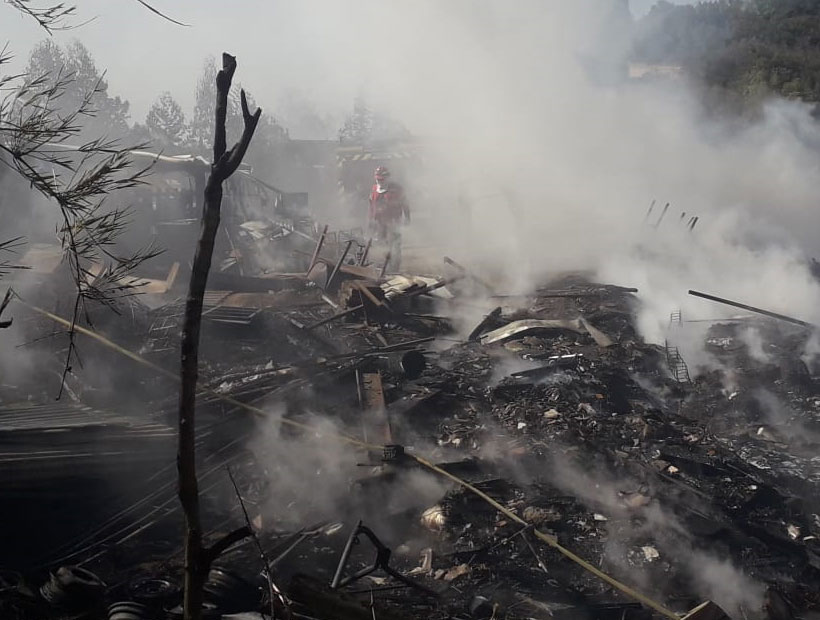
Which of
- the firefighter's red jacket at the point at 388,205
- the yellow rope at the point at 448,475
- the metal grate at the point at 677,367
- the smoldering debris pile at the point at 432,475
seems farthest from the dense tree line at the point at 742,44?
the yellow rope at the point at 448,475

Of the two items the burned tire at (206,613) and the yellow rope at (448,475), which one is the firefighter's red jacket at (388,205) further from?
the burned tire at (206,613)

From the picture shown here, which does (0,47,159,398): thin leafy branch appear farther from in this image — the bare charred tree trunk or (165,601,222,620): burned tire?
(165,601,222,620): burned tire

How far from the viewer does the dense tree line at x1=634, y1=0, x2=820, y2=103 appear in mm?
21516

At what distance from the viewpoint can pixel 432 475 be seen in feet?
17.6

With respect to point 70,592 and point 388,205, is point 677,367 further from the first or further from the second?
point 388,205

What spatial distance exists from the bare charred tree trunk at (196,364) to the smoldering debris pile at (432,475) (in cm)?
64

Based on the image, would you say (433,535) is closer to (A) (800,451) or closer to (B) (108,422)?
(B) (108,422)

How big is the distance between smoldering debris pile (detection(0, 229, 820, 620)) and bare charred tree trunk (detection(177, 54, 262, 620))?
25.1 inches

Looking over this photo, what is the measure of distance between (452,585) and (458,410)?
8.67ft

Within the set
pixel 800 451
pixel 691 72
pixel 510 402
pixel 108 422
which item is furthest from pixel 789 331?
pixel 691 72

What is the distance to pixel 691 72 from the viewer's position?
23781 millimetres

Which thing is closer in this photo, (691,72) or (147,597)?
(147,597)

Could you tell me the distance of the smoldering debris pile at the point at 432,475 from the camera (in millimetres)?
4105

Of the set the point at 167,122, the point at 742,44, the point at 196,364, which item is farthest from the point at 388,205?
the point at 167,122
